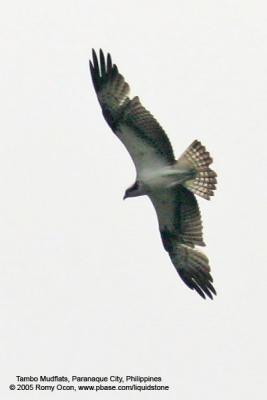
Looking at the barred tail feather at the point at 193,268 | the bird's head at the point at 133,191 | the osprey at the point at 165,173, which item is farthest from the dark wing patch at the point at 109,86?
the barred tail feather at the point at 193,268

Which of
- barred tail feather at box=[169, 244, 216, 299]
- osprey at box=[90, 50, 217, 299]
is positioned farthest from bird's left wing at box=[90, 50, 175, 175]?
barred tail feather at box=[169, 244, 216, 299]

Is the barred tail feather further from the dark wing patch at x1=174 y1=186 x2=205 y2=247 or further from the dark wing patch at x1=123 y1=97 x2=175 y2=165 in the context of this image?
the dark wing patch at x1=123 y1=97 x2=175 y2=165

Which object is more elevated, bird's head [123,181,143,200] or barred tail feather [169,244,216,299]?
bird's head [123,181,143,200]

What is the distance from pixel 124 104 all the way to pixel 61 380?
377 centimetres

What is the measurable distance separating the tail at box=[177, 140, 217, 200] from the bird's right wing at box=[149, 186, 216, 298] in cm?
43

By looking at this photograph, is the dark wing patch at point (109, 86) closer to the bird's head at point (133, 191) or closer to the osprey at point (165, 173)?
the osprey at point (165, 173)

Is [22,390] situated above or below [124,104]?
below

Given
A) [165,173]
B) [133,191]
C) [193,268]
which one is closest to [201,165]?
[165,173]

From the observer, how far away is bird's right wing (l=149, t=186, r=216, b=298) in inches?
585

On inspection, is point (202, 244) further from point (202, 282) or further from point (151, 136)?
point (151, 136)

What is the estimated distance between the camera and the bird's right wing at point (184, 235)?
585 inches

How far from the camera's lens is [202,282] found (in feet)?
49.0

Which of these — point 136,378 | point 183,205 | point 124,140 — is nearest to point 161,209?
point 183,205

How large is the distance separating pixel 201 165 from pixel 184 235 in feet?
3.89
